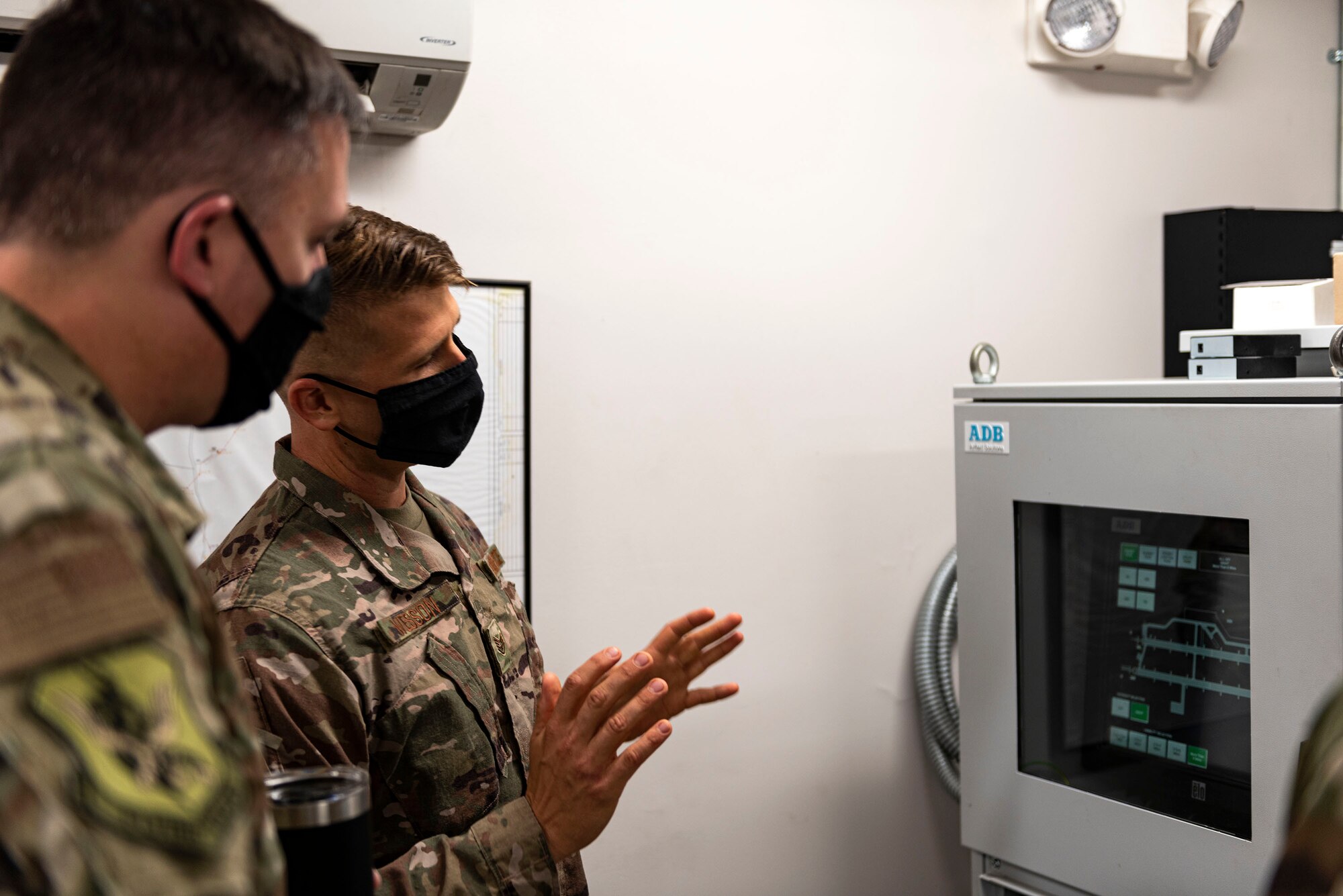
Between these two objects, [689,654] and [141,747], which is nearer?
[141,747]

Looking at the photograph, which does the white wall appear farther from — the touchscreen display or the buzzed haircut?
the buzzed haircut

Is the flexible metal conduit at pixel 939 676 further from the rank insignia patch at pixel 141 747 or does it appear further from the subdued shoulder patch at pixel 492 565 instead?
the rank insignia patch at pixel 141 747

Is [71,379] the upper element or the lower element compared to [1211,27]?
lower

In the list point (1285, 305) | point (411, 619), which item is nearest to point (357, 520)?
point (411, 619)

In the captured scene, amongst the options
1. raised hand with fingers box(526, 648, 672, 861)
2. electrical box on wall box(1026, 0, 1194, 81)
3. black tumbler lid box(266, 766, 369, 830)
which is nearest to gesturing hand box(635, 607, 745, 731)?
raised hand with fingers box(526, 648, 672, 861)

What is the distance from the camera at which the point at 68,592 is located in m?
0.45

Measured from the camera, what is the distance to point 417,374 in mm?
1163

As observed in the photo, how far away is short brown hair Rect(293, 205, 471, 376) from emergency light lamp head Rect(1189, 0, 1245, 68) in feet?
6.38

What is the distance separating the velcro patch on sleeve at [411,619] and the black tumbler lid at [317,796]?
0.33 metres

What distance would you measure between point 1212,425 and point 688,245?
1.02 meters

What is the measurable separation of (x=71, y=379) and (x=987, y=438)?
1.27 m

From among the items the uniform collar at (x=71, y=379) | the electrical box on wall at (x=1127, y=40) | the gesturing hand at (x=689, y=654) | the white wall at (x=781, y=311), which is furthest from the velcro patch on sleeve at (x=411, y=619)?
the electrical box on wall at (x=1127, y=40)

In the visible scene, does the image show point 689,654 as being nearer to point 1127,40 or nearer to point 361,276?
point 361,276

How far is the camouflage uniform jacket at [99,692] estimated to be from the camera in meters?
0.43
